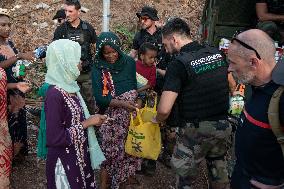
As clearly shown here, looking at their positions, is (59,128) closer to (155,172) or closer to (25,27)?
(155,172)

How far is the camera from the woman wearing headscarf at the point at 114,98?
3.93m

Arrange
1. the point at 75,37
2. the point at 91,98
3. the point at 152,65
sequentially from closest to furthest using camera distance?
the point at 152,65
the point at 75,37
the point at 91,98

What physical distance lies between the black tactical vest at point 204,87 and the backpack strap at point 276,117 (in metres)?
1.04

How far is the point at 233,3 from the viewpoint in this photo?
647 centimetres

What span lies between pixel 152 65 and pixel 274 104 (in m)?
2.52

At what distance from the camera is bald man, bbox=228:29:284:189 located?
96.4 inches

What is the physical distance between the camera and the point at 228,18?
6.46m

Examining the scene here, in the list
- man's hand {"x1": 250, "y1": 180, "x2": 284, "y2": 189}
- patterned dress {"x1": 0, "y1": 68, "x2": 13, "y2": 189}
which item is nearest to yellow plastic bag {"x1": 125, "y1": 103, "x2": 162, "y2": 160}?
patterned dress {"x1": 0, "y1": 68, "x2": 13, "y2": 189}

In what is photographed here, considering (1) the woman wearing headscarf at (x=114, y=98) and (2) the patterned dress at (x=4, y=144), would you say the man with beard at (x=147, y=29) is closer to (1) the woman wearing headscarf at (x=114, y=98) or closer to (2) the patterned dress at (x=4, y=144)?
(1) the woman wearing headscarf at (x=114, y=98)

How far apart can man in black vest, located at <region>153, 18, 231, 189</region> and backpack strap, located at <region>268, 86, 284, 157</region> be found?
3.43ft

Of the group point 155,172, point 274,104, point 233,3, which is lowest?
point 155,172

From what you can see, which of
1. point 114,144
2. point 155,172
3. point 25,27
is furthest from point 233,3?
point 25,27

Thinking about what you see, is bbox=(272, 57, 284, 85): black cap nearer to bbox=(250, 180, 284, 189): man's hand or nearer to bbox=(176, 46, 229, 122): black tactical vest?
A: bbox=(250, 180, 284, 189): man's hand

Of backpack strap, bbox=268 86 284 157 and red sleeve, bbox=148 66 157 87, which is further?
red sleeve, bbox=148 66 157 87
